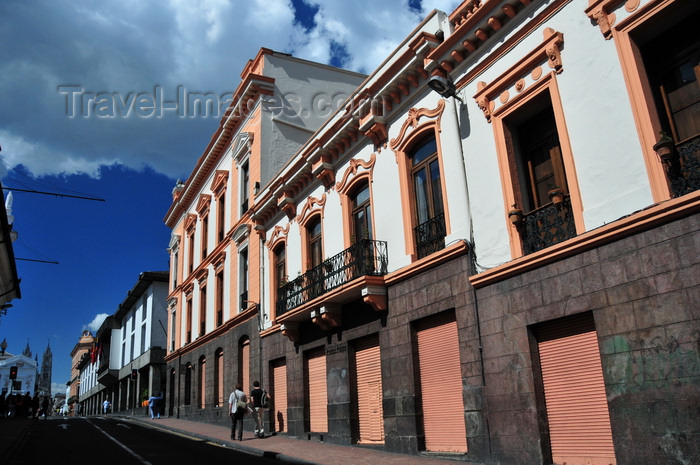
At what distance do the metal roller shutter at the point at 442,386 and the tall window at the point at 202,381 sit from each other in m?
16.7

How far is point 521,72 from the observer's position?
10508 mm

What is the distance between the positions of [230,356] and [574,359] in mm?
16723

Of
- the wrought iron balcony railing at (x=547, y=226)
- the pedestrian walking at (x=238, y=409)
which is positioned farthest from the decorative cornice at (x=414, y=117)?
the pedestrian walking at (x=238, y=409)

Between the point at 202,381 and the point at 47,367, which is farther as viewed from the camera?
the point at 47,367

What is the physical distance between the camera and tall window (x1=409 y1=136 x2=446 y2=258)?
12416mm

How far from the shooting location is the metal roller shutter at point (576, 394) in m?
8.59

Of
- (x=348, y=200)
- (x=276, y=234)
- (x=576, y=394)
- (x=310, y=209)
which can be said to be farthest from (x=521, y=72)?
(x=276, y=234)

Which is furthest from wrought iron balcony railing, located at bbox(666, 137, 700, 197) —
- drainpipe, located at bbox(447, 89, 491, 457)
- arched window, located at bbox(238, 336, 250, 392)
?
arched window, located at bbox(238, 336, 250, 392)

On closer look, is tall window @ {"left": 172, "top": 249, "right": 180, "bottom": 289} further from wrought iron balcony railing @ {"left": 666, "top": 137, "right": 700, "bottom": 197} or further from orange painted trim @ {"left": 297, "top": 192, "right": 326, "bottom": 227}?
wrought iron balcony railing @ {"left": 666, "top": 137, "right": 700, "bottom": 197}

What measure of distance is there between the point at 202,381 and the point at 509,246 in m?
20.9

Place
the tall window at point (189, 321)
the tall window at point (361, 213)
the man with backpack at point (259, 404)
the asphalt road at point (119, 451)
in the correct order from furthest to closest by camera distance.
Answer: the tall window at point (189, 321) → the man with backpack at point (259, 404) → the tall window at point (361, 213) → the asphalt road at point (119, 451)

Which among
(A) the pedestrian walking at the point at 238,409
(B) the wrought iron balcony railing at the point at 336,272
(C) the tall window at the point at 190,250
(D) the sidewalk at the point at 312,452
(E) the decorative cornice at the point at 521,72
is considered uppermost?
(C) the tall window at the point at 190,250

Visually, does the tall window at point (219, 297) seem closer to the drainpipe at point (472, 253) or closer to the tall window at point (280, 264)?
the tall window at point (280, 264)

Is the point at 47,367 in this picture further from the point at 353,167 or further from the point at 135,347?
the point at 353,167
